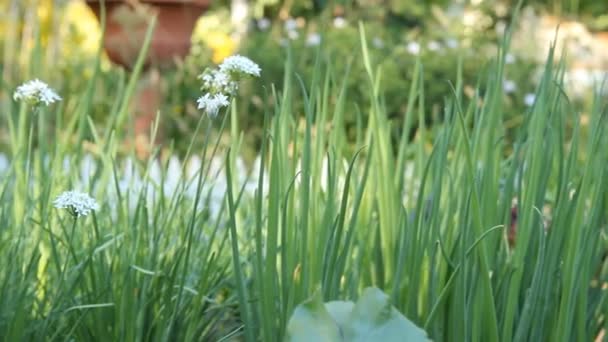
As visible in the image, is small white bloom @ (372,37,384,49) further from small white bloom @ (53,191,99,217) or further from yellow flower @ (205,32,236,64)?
small white bloom @ (53,191,99,217)

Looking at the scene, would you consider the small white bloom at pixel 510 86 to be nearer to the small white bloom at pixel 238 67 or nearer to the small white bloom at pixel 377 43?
the small white bloom at pixel 377 43

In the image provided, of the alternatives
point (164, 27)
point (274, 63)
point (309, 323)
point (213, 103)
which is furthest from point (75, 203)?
point (274, 63)

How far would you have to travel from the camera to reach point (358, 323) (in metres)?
0.95

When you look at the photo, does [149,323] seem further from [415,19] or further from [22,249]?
Result: [415,19]

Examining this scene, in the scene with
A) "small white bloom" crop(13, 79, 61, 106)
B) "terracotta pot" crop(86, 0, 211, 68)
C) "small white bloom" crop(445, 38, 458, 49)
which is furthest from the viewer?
"small white bloom" crop(445, 38, 458, 49)

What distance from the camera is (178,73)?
493 centimetres

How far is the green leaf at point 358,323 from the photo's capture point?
2.97ft

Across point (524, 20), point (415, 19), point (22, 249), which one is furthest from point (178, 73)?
point (524, 20)

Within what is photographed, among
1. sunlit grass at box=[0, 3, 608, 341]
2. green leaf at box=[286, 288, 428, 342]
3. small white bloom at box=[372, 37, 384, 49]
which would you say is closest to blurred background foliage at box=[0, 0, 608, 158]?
small white bloom at box=[372, 37, 384, 49]

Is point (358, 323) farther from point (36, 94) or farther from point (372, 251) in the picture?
point (36, 94)

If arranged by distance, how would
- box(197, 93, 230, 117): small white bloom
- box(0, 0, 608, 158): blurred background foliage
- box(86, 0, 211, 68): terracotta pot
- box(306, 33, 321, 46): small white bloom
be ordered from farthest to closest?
box(306, 33, 321, 46): small white bloom, box(0, 0, 608, 158): blurred background foliage, box(86, 0, 211, 68): terracotta pot, box(197, 93, 230, 117): small white bloom

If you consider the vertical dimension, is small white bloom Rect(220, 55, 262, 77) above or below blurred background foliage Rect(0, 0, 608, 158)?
below

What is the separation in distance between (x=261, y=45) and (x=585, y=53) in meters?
1.88

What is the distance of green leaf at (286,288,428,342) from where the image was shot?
0.91m
